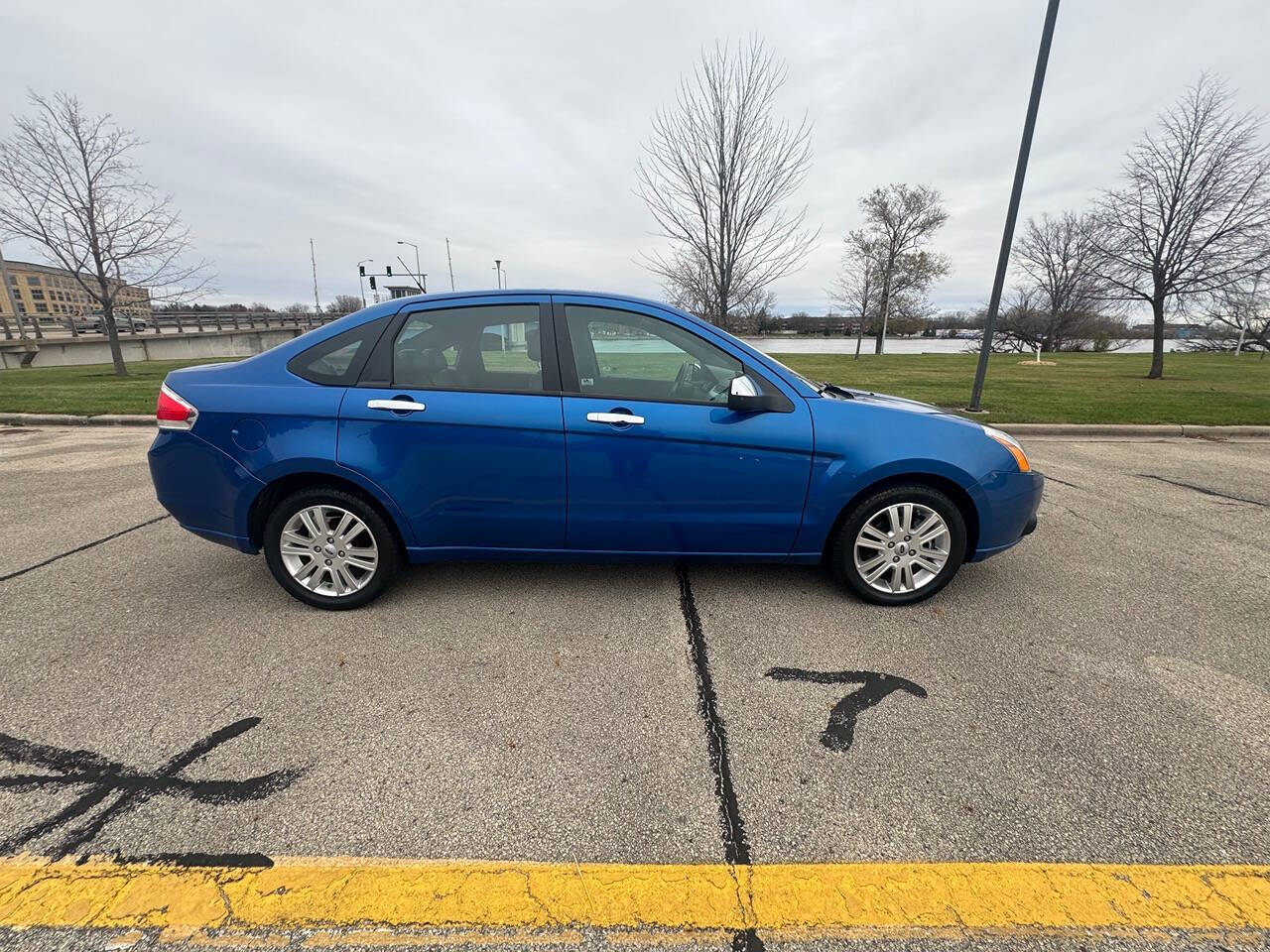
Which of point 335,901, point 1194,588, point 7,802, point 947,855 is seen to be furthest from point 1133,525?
point 7,802

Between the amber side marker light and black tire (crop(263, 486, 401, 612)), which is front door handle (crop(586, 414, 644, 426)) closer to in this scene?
black tire (crop(263, 486, 401, 612))

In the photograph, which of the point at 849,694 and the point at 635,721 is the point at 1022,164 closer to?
Result: the point at 849,694

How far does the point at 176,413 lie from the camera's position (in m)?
3.01

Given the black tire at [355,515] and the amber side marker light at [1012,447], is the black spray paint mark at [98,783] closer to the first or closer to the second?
the black tire at [355,515]

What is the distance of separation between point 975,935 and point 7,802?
3.00 meters

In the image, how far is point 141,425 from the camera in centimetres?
876

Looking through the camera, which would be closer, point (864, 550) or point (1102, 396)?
point (864, 550)

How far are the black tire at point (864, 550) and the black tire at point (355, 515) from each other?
2.51m

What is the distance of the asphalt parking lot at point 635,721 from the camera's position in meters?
1.75

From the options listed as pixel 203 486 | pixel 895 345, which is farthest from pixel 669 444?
pixel 895 345

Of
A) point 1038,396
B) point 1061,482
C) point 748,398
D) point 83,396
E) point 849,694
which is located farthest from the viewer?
point 1038,396

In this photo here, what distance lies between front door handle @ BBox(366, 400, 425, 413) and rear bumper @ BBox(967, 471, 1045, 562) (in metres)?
3.08

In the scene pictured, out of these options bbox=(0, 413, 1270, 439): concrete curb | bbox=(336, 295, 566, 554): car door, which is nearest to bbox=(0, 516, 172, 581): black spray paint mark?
bbox=(336, 295, 566, 554): car door

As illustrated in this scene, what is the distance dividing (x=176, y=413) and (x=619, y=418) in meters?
2.37
